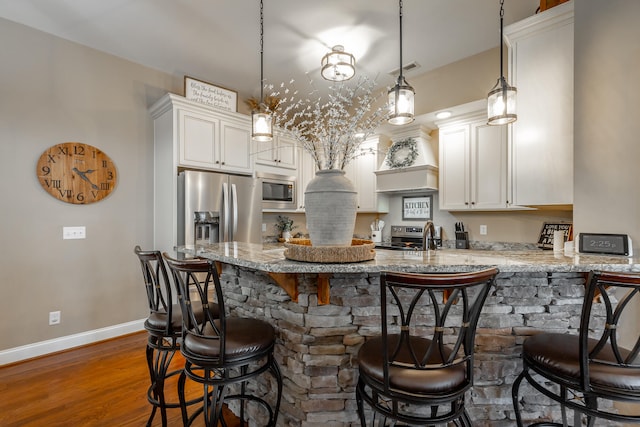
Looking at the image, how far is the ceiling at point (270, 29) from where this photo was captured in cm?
264

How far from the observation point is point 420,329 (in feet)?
5.17

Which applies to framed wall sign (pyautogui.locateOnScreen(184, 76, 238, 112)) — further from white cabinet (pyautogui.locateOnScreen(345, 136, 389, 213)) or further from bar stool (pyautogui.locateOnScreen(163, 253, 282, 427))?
bar stool (pyautogui.locateOnScreen(163, 253, 282, 427))

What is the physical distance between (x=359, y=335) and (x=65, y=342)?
10.4 ft

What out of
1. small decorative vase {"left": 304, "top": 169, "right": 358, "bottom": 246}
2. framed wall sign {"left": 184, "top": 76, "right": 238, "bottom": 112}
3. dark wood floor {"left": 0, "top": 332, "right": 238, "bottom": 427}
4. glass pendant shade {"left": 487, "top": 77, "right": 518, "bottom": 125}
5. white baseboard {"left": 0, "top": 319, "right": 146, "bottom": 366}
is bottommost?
dark wood floor {"left": 0, "top": 332, "right": 238, "bottom": 427}

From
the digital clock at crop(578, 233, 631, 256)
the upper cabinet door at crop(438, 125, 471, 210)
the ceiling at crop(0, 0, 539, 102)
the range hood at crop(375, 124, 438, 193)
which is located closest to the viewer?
the digital clock at crop(578, 233, 631, 256)

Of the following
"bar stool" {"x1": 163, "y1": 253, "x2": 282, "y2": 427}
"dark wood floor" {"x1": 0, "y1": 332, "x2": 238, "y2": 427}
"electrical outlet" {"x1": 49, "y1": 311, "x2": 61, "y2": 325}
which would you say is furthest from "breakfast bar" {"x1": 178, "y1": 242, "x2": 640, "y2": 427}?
"electrical outlet" {"x1": 49, "y1": 311, "x2": 61, "y2": 325}

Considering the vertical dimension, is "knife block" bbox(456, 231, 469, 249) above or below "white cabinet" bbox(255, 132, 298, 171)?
below

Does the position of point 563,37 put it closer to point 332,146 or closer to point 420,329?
point 332,146

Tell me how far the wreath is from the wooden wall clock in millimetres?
3247

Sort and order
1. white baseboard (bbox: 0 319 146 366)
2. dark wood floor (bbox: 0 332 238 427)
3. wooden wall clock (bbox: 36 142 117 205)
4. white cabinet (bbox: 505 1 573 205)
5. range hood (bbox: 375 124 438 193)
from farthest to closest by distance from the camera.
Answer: range hood (bbox: 375 124 438 193) < wooden wall clock (bbox: 36 142 117 205) < white baseboard (bbox: 0 319 146 366) < white cabinet (bbox: 505 1 573 205) < dark wood floor (bbox: 0 332 238 427)

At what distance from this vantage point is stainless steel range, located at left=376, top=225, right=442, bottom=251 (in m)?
4.03

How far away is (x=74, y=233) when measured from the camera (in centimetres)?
314

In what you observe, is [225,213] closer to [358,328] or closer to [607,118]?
[358,328]

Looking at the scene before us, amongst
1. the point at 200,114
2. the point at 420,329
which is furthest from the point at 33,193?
the point at 420,329
